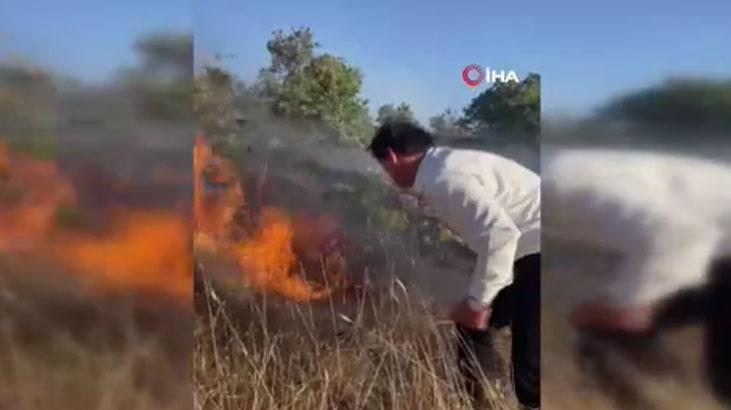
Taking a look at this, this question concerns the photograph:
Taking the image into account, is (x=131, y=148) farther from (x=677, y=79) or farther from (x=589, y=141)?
(x=677, y=79)

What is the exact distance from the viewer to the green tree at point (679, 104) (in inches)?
138

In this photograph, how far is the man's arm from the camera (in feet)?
11.3

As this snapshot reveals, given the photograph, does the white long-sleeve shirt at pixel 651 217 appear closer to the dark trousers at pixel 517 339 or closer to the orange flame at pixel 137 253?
the dark trousers at pixel 517 339

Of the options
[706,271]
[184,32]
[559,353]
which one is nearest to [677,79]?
[706,271]

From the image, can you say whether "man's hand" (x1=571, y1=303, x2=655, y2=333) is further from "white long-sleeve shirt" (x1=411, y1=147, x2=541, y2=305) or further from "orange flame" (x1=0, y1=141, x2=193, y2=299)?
"orange flame" (x1=0, y1=141, x2=193, y2=299)

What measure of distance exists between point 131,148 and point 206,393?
722 mm

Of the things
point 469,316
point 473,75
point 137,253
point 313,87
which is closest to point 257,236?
point 137,253

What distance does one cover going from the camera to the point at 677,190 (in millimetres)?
3568

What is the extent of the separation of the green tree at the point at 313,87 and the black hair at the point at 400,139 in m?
0.04

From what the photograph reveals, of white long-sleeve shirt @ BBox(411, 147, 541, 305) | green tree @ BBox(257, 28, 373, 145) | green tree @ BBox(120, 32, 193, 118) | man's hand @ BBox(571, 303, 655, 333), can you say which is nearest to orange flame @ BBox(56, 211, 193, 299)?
green tree @ BBox(120, 32, 193, 118)

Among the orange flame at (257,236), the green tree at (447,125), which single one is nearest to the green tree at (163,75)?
the orange flame at (257,236)

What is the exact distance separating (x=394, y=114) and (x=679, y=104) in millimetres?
902

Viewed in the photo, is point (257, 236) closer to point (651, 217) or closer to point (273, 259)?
point (273, 259)

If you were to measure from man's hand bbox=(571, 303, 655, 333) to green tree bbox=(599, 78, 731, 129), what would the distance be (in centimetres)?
59
